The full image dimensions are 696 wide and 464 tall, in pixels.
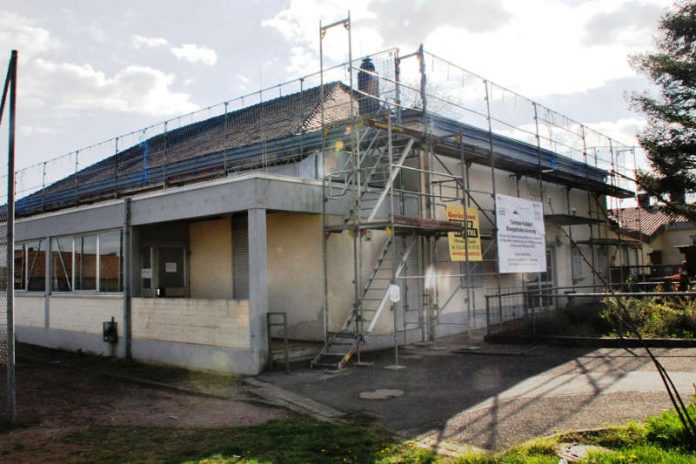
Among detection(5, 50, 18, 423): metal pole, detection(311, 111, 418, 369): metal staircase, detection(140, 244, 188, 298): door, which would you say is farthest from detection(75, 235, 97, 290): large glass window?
detection(5, 50, 18, 423): metal pole

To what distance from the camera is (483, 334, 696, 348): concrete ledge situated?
10.8m

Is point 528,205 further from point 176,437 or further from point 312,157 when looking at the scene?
point 176,437

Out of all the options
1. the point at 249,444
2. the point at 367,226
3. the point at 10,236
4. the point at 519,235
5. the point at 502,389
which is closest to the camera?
the point at 249,444

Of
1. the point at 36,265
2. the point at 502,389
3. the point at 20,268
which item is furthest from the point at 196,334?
the point at 20,268

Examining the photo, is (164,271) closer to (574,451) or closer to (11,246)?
(11,246)

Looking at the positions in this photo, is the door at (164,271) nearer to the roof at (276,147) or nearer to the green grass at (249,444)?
the roof at (276,147)

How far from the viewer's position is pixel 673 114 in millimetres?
20438

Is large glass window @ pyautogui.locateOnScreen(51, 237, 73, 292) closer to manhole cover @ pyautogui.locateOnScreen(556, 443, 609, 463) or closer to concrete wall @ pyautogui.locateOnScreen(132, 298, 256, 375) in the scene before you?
concrete wall @ pyautogui.locateOnScreen(132, 298, 256, 375)

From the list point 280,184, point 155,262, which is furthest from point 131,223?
point 280,184

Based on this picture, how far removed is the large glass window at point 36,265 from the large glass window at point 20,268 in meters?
0.30

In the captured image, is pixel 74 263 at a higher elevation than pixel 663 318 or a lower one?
higher

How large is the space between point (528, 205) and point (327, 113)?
6.19 m

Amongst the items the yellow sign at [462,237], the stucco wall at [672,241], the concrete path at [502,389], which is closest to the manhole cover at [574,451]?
the concrete path at [502,389]

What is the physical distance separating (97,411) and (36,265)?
410 inches
